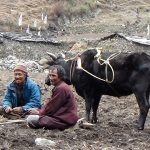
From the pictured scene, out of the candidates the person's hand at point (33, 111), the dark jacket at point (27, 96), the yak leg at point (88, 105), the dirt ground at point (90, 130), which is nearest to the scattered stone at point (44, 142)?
the dirt ground at point (90, 130)

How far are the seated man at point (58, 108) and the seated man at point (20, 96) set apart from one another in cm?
76

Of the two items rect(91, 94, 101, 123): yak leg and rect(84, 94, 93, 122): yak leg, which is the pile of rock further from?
rect(84, 94, 93, 122): yak leg

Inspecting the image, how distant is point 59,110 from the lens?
27.7 ft

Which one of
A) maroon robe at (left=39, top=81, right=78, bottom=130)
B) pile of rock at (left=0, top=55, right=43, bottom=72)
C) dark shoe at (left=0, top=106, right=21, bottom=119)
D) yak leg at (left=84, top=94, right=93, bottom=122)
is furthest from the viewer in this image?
pile of rock at (left=0, top=55, right=43, bottom=72)

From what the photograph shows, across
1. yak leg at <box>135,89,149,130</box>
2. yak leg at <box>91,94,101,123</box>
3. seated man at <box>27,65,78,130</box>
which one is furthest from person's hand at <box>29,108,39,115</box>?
yak leg at <box>135,89,149,130</box>

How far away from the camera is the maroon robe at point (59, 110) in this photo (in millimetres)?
8383

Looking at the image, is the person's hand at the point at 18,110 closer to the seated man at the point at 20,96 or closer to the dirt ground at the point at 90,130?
the seated man at the point at 20,96

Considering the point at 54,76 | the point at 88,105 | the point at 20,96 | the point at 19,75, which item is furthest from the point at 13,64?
the point at 54,76

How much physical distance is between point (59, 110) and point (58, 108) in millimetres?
37

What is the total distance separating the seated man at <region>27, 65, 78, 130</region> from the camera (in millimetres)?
8391

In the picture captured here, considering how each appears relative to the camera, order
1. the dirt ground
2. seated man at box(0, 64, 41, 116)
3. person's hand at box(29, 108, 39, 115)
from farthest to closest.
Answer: seated man at box(0, 64, 41, 116) → person's hand at box(29, 108, 39, 115) → the dirt ground

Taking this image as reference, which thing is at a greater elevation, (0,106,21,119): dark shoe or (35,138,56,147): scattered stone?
(35,138,56,147): scattered stone

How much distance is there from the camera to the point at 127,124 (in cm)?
1023

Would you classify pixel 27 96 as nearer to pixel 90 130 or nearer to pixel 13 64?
pixel 90 130
